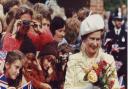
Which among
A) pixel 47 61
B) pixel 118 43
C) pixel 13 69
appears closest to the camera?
pixel 13 69

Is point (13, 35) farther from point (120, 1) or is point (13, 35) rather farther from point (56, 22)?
point (120, 1)

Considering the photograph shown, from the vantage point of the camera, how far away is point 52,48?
4695 mm

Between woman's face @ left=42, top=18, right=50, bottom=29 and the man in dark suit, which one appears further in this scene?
the man in dark suit

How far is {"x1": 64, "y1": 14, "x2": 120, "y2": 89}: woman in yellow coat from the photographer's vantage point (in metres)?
4.70

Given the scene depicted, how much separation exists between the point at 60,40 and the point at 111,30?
0.47 metres

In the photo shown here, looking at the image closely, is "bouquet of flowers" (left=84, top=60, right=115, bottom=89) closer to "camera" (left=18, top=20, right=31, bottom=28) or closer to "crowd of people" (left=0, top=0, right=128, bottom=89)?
"crowd of people" (left=0, top=0, right=128, bottom=89)

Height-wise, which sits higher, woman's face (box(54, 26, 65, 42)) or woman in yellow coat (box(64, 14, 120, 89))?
woman's face (box(54, 26, 65, 42))

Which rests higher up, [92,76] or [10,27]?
[10,27]

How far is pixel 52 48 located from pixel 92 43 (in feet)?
1.07

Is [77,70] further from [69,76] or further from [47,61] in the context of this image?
[47,61]

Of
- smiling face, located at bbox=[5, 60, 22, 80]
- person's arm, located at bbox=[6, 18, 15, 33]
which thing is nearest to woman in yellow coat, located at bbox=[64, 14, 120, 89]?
Answer: smiling face, located at bbox=[5, 60, 22, 80]

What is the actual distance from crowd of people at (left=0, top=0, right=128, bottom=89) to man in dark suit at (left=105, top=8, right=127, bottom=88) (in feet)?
0.17

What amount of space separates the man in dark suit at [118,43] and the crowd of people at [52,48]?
5cm

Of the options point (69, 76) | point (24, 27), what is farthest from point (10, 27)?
point (69, 76)
